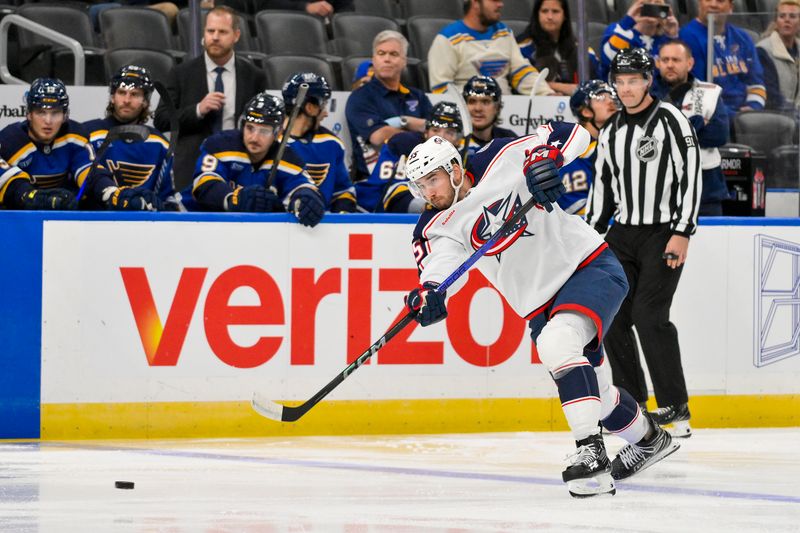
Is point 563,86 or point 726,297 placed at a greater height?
point 563,86

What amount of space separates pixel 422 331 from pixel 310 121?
1104 millimetres

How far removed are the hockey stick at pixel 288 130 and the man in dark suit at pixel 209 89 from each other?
1.22 ft

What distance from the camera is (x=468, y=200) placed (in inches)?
166

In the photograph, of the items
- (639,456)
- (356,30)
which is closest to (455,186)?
(639,456)

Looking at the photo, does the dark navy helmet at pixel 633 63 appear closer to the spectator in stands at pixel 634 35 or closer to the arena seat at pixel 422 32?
the spectator in stands at pixel 634 35

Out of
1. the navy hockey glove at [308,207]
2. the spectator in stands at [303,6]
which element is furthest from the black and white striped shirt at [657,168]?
the spectator in stands at [303,6]

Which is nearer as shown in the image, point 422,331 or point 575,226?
point 575,226

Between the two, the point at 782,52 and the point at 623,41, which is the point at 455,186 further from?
the point at 623,41

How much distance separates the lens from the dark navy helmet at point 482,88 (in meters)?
6.21

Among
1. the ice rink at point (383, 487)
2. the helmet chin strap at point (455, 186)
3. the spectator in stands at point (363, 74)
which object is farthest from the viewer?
the spectator in stands at point (363, 74)

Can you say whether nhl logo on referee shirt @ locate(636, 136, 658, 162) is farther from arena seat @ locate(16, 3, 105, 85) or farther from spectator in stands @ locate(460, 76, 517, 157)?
arena seat @ locate(16, 3, 105, 85)

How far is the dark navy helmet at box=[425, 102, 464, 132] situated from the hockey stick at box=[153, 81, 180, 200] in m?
1.13

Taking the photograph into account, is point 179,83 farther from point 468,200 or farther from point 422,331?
point 468,200

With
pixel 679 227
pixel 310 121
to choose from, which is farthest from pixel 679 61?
pixel 310 121
